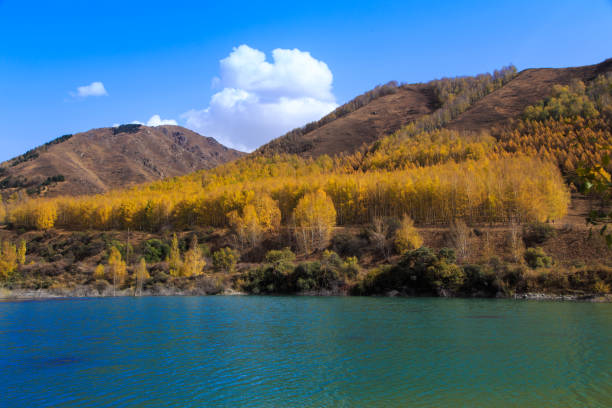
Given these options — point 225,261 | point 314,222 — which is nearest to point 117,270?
point 225,261

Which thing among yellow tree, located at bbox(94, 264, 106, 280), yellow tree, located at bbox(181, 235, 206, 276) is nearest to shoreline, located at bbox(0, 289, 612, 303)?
yellow tree, located at bbox(94, 264, 106, 280)

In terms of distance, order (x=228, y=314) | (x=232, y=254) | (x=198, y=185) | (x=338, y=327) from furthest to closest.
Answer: (x=198, y=185)
(x=232, y=254)
(x=228, y=314)
(x=338, y=327)

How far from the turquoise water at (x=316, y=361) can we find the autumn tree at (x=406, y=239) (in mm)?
32915

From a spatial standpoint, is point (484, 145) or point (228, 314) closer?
point (228, 314)

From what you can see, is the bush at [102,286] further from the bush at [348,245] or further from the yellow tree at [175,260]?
the bush at [348,245]

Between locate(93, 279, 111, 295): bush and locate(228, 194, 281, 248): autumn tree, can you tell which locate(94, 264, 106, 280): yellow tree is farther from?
locate(228, 194, 281, 248): autumn tree

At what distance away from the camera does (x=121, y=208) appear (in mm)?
106938

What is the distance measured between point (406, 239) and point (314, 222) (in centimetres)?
1896

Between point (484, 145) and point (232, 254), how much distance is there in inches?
3201

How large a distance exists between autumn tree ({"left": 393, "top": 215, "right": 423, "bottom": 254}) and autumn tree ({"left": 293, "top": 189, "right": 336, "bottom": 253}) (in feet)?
44.9

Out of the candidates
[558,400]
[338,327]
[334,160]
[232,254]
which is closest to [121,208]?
[232,254]

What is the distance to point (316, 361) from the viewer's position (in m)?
18.4

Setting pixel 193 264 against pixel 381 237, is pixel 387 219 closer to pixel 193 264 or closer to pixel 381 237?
pixel 381 237

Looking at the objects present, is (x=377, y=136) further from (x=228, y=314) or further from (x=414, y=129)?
(x=228, y=314)
